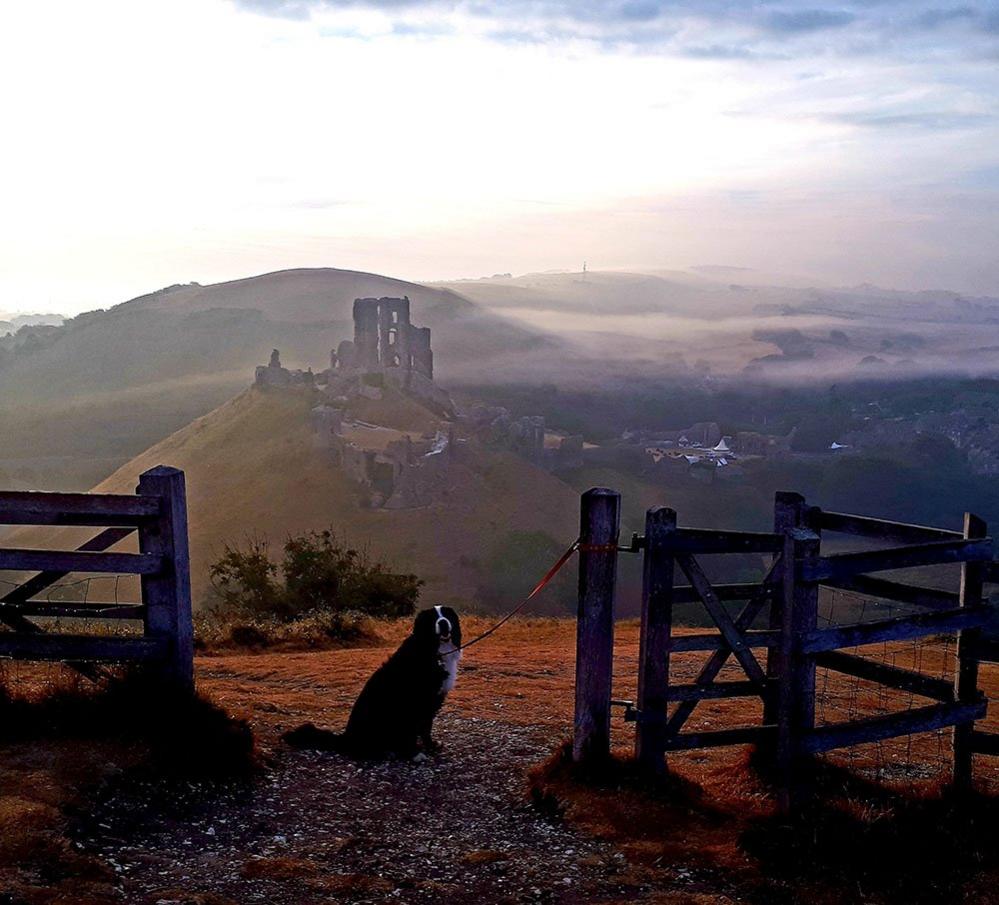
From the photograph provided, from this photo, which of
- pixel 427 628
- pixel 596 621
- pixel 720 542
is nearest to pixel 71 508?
pixel 427 628

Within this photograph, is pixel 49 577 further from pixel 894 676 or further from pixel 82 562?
pixel 894 676

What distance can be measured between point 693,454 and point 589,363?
63921 mm

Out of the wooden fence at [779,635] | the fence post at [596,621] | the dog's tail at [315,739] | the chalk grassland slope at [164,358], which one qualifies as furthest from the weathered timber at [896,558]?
the chalk grassland slope at [164,358]

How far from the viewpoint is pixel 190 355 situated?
541ft

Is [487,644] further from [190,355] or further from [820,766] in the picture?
[190,355]

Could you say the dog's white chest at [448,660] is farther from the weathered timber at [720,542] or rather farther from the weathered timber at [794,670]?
the weathered timber at [794,670]

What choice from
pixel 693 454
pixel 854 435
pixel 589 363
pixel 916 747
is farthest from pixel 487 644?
pixel 589 363

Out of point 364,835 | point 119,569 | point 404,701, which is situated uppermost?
point 119,569

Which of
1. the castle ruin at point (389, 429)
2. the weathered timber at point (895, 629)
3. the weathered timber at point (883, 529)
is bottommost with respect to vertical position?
the castle ruin at point (389, 429)

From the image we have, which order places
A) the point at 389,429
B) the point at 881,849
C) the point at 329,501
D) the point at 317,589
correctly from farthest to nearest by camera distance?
the point at 389,429
the point at 329,501
the point at 317,589
the point at 881,849

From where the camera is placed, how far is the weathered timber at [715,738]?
7.00 m

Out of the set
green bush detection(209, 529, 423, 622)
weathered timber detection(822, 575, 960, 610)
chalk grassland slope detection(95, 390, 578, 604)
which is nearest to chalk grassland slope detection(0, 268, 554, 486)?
chalk grassland slope detection(95, 390, 578, 604)

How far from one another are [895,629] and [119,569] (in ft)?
17.4

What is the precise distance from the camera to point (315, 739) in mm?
7898
